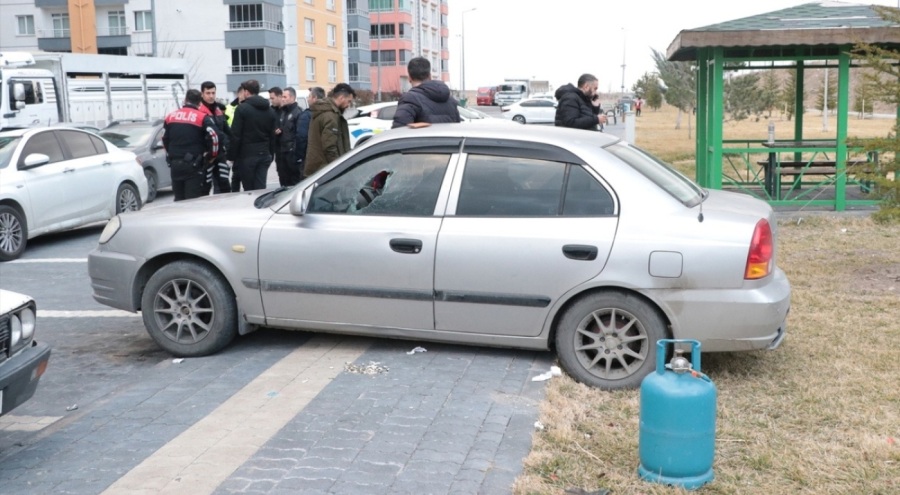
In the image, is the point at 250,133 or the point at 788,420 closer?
the point at 788,420

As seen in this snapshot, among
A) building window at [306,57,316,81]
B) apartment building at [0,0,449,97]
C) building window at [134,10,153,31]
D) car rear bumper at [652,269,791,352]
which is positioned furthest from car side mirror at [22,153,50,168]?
building window at [306,57,316,81]

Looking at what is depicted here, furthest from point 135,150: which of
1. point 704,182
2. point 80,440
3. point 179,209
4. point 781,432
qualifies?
point 781,432

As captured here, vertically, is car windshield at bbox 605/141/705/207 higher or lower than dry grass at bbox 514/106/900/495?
higher

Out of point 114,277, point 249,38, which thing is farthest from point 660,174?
point 249,38

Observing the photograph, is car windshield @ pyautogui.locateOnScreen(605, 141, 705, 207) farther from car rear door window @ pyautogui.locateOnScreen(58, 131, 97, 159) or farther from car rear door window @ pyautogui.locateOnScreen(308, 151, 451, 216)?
car rear door window @ pyautogui.locateOnScreen(58, 131, 97, 159)

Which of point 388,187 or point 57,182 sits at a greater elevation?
point 388,187

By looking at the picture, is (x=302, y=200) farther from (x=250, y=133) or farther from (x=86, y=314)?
(x=250, y=133)

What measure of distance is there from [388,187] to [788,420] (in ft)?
9.29

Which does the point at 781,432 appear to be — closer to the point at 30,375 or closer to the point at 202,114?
the point at 30,375

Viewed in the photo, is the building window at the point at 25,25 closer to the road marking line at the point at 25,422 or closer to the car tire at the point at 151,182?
the car tire at the point at 151,182

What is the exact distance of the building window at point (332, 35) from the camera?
68.8 metres

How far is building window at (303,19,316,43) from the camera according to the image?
64.8 meters

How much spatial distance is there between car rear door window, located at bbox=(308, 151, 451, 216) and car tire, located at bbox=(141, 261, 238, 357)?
2.83 feet

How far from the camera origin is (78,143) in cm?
1272
